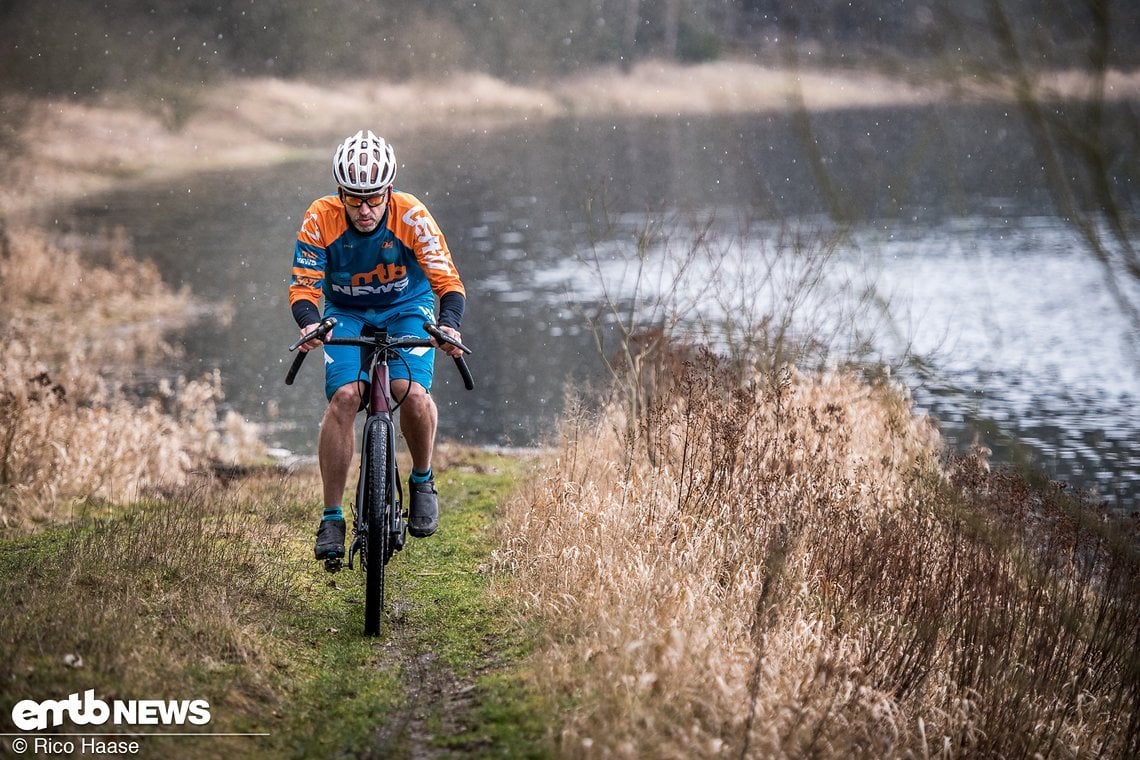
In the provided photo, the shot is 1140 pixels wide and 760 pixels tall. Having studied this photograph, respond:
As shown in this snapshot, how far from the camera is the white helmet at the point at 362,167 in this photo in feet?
19.4

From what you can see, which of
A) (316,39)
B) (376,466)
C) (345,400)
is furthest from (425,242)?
(316,39)

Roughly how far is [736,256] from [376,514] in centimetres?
1624

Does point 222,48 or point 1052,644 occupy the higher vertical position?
point 222,48

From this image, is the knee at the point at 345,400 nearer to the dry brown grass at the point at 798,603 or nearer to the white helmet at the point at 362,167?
the white helmet at the point at 362,167

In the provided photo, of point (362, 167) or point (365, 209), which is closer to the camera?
point (362, 167)

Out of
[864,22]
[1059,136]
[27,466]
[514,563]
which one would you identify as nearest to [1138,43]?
[1059,136]

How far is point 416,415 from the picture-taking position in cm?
606

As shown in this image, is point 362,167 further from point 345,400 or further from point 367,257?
point 345,400

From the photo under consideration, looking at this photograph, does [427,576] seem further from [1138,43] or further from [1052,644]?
[1138,43]

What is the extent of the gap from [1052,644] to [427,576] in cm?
370

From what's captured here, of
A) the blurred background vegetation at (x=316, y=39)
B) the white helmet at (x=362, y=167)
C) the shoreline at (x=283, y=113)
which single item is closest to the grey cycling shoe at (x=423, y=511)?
the white helmet at (x=362, y=167)

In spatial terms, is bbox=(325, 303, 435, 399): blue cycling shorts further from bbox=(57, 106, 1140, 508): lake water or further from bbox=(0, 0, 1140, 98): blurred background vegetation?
bbox=(0, 0, 1140, 98): blurred background vegetation

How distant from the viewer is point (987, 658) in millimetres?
5926

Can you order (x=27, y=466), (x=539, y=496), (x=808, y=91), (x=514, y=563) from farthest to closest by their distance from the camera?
(x=808, y=91), (x=27, y=466), (x=539, y=496), (x=514, y=563)
